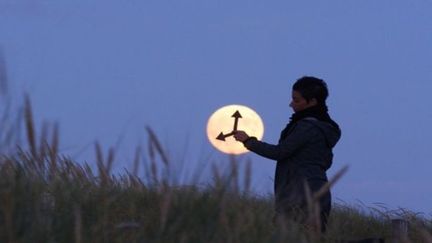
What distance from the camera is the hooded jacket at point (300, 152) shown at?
25.3 ft

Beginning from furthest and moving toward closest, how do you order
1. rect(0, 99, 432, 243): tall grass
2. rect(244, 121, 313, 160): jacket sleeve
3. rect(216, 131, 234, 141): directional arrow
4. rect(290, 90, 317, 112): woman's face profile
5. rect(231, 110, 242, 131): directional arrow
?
rect(231, 110, 242, 131): directional arrow
rect(216, 131, 234, 141): directional arrow
rect(290, 90, 317, 112): woman's face profile
rect(244, 121, 313, 160): jacket sleeve
rect(0, 99, 432, 243): tall grass

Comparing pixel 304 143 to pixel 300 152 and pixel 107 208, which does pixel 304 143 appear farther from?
pixel 107 208

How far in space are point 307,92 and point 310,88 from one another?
0.04 m

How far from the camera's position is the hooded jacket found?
7703 mm

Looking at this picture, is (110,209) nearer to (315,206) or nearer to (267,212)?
(267,212)

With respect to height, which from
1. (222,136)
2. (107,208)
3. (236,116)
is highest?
(236,116)

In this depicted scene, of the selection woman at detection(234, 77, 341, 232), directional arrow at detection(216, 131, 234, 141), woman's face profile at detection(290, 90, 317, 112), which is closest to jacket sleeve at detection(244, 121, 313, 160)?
woman at detection(234, 77, 341, 232)

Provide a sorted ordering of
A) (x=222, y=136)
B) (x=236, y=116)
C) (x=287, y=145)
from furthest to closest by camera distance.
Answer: (x=236, y=116) < (x=222, y=136) < (x=287, y=145)

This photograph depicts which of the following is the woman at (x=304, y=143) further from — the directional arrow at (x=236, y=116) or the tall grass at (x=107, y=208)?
the tall grass at (x=107, y=208)

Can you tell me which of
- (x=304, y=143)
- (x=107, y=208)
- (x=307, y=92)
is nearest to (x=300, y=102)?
(x=307, y=92)

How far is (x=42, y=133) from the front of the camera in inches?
172

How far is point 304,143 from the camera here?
7.77 meters

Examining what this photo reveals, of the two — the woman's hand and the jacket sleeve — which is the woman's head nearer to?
the jacket sleeve

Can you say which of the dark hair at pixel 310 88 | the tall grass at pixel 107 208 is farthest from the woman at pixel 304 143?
the tall grass at pixel 107 208
